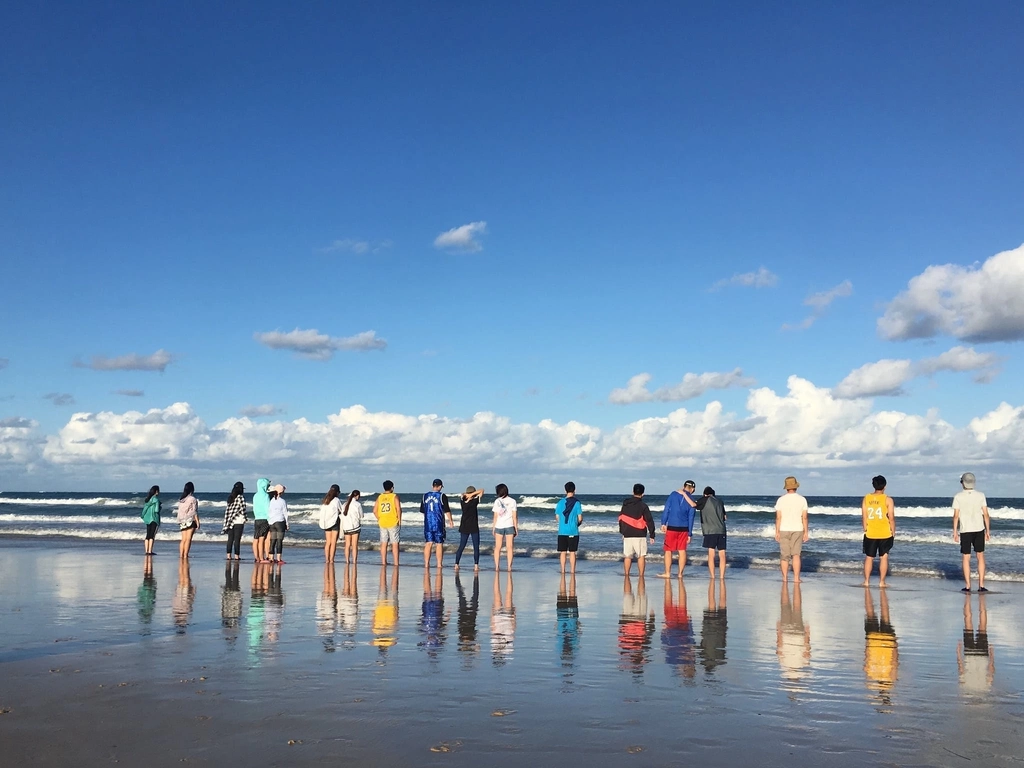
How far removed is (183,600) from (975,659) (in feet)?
38.5

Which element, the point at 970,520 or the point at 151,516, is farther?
the point at 151,516

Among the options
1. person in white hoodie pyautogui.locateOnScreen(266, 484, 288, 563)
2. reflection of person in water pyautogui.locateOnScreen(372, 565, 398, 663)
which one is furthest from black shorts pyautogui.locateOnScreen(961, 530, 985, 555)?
person in white hoodie pyautogui.locateOnScreen(266, 484, 288, 563)

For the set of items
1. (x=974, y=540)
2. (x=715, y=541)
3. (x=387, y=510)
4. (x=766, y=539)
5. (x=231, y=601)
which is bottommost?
(x=766, y=539)

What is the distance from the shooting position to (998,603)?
584 inches

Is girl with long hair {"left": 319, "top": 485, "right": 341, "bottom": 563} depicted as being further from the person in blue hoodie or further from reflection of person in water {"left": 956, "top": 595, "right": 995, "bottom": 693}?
reflection of person in water {"left": 956, "top": 595, "right": 995, "bottom": 693}

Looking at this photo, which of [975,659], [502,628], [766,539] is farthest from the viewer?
[766,539]

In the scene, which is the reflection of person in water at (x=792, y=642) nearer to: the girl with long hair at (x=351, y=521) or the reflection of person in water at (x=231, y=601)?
the reflection of person in water at (x=231, y=601)

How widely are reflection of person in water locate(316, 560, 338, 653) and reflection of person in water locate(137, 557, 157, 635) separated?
225cm

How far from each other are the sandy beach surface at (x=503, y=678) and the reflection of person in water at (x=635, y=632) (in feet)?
0.18

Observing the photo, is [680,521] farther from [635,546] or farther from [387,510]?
[387,510]

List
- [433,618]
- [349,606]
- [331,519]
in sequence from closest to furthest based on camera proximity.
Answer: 1. [433,618]
2. [349,606]
3. [331,519]

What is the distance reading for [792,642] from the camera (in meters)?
10.4

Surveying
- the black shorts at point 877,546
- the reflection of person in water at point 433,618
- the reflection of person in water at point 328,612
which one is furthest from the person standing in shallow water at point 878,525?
the reflection of person in water at point 328,612

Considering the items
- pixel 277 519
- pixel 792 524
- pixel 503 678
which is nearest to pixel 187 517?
pixel 277 519
